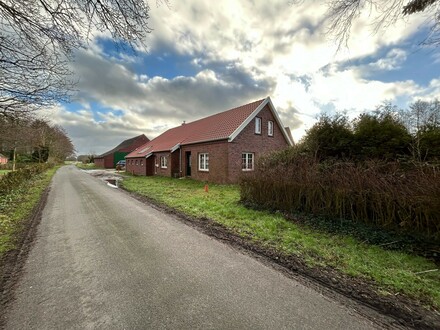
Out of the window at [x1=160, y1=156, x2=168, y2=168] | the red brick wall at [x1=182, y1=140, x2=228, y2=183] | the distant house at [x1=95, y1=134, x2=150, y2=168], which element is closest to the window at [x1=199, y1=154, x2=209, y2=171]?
the red brick wall at [x1=182, y1=140, x2=228, y2=183]

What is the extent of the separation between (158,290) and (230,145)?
497 inches

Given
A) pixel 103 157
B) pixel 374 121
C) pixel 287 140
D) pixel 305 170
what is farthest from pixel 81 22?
pixel 103 157

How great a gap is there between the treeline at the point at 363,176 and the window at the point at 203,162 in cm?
794

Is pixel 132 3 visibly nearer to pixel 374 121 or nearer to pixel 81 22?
pixel 81 22

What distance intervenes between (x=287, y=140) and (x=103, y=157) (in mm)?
42034

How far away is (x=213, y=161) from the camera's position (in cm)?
1622

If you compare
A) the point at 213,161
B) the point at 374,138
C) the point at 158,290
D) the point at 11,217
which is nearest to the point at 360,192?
the point at 374,138

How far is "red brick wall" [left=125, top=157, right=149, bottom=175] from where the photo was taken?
82.4 feet

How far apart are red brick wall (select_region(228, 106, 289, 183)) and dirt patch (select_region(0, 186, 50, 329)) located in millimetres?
10350

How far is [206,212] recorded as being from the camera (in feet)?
24.6

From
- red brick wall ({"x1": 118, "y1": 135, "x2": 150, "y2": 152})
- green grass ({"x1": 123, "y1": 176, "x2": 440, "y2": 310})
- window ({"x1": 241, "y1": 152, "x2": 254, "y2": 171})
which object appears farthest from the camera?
red brick wall ({"x1": 118, "y1": 135, "x2": 150, "y2": 152})

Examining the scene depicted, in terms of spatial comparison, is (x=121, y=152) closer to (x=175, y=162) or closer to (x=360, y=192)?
(x=175, y=162)

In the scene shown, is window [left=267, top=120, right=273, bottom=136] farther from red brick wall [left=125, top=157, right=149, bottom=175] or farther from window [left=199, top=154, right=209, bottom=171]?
red brick wall [left=125, top=157, right=149, bottom=175]

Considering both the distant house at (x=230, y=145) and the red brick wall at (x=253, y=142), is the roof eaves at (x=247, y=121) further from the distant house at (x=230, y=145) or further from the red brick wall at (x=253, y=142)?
the red brick wall at (x=253, y=142)
